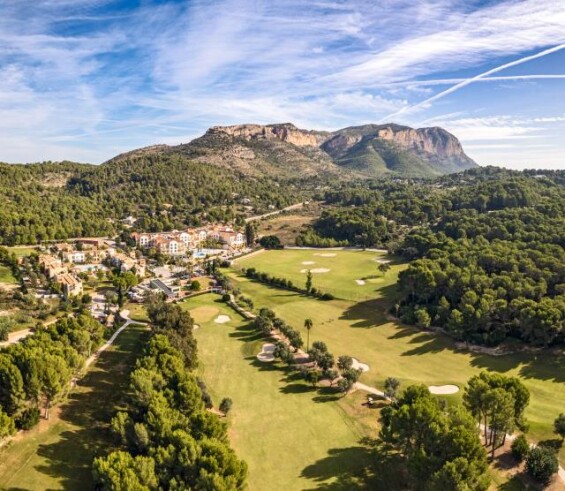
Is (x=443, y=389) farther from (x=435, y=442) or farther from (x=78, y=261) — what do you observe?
(x=78, y=261)

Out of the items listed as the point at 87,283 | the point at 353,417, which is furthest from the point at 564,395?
the point at 87,283

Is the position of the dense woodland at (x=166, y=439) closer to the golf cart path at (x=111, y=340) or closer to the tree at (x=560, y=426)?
the golf cart path at (x=111, y=340)

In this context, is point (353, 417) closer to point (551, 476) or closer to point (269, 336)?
point (551, 476)

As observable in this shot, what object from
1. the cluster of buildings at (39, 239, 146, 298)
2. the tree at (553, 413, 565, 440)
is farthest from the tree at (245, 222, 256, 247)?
the tree at (553, 413, 565, 440)

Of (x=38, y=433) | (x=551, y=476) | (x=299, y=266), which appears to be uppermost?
(x=299, y=266)

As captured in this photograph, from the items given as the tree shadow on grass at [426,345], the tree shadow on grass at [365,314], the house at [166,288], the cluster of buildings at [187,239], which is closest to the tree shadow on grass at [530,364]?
the tree shadow on grass at [426,345]

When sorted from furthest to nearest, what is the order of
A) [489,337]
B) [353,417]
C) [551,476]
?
[489,337] → [353,417] → [551,476]
